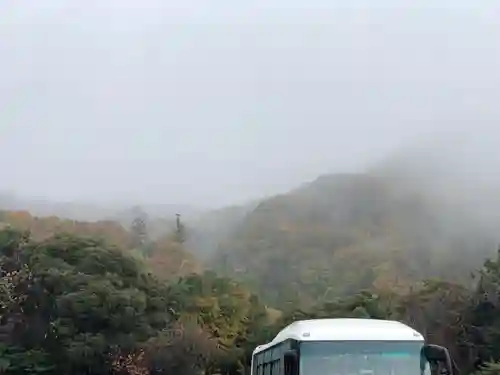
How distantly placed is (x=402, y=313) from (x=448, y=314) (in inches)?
96.4

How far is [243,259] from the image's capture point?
86.4m

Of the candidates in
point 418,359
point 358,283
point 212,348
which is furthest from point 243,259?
point 418,359

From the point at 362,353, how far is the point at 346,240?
263ft

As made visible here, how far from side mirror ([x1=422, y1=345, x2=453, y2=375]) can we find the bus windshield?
0.08 m

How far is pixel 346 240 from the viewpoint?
296 feet

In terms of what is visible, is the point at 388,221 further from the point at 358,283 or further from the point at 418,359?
the point at 418,359

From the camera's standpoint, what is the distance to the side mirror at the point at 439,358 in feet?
33.4

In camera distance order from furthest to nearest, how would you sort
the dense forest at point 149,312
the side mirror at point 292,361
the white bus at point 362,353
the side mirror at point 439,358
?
the dense forest at point 149,312
the side mirror at point 292,361
the white bus at point 362,353
the side mirror at point 439,358

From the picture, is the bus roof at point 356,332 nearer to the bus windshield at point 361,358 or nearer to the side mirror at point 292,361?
the bus windshield at point 361,358

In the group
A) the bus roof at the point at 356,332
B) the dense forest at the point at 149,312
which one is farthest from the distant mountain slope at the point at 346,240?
the bus roof at the point at 356,332

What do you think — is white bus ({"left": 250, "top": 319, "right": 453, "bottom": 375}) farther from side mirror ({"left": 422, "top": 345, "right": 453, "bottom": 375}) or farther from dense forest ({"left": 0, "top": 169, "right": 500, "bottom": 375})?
dense forest ({"left": 0, "top": 169, "right": 500, "bottom": 375})

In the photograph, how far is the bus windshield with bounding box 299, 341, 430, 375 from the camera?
34.4ft

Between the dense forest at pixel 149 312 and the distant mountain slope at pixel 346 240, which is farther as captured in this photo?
the distant mountain slope at pixel 346 240

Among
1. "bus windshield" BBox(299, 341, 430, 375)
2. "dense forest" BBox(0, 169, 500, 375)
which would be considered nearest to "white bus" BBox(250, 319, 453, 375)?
"bus windshield" BBox(299, 341, 430, 375)
